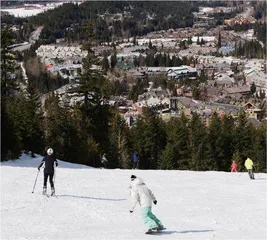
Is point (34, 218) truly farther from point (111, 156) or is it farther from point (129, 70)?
point (129, 70)

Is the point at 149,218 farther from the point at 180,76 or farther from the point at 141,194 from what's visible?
the point at 180,76

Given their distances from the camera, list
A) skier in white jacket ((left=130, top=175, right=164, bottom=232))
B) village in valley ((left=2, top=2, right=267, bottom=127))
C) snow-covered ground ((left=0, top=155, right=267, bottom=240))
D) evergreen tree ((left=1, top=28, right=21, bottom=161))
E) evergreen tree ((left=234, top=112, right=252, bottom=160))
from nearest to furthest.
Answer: skier in white jacket ((left=130, top=175, right=164, bottom=232))
snow-covered ground ((left=0, top=155, right=267, bottom=240))
evergreen tree ((left=1, top=28, right=21, bottom=161))
evergreen tree ((left=234, top=112, right=252, bottom=160))
village in valley ((left=2, top=2, right=267, bottom=127))

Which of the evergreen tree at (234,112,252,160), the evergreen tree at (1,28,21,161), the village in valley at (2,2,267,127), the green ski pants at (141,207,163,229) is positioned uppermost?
the green ski pants at (141,207,163,229)

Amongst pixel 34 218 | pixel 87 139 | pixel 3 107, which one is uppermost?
pixel 34 218

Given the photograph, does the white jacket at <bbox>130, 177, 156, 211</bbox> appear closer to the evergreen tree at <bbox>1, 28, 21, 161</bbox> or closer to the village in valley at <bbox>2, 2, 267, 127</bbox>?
the evergreen tree at <bbox>1, 28, 21, 161</bbox>

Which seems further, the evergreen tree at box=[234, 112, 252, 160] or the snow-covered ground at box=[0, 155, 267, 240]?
the evergreen tree at box=[234, 112, 252, 160]

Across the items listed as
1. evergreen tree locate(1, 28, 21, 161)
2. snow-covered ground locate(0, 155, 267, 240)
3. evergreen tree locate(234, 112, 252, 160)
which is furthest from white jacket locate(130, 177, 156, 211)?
evergreen tree locate(234, 112, 252, 160)

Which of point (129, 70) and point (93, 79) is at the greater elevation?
point (93, 79)

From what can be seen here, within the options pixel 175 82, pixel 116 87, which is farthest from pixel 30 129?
pixel 175 82
